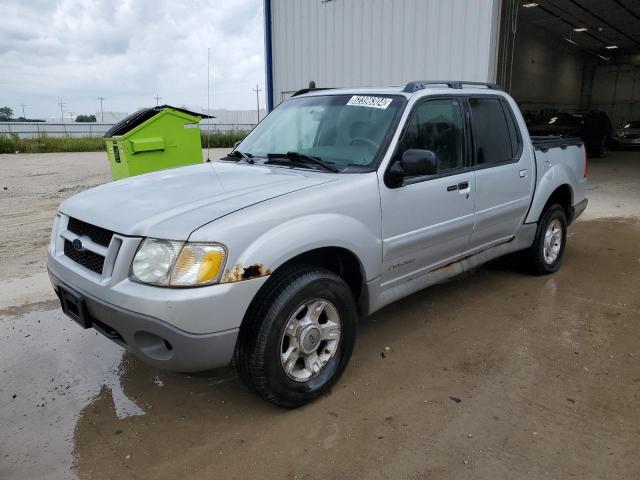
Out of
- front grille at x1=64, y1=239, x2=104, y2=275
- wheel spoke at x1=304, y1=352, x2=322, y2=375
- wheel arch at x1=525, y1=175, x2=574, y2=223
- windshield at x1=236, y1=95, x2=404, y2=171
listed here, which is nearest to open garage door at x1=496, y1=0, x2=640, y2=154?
wheel arch at x1=525, y1=175, x2=574, y2=223

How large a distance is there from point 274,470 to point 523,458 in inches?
47.5

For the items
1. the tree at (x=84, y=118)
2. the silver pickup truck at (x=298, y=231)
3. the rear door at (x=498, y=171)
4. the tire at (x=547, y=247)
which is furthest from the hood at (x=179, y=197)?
A: the tree at (x=84, y=118)

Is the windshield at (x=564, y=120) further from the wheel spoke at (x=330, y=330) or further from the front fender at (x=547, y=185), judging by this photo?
the wheel spoke at (x=330, y=330)

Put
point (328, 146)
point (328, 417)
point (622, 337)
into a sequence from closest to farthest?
point (328, 417), point (328, 146), point (622, 337)

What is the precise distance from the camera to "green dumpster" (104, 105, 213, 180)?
709 cm

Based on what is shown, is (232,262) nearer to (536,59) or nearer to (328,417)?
(328,417)

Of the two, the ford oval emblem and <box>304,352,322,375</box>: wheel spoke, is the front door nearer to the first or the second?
<box>304,352,322,375</box>: wheel spoke

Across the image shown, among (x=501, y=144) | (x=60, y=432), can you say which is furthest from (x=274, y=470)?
(x=501, y=144)

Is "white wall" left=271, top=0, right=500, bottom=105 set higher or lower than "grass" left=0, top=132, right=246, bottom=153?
higher

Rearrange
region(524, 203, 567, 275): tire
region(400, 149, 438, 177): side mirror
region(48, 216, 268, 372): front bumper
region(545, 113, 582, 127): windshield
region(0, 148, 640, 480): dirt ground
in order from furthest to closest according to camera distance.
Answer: region(545, 113, 582, 127): windshield, region(524, 203, 567, 275): tire, region(400, 149, 438, 177): side mirror, region(0, 148, 640, 480): dirt ground, region(48, 216, 268, 372): front bumper

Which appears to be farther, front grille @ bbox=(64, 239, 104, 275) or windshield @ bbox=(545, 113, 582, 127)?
windshield @ bbox=(545, 113, 582, 127)

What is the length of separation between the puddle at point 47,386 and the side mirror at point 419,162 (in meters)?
2.11

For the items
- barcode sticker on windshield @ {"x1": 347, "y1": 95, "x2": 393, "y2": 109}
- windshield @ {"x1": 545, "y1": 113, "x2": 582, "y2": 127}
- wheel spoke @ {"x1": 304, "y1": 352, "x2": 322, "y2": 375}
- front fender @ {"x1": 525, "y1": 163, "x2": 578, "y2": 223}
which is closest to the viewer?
wheel spoke @ {"x1": 304, "y1": 352, "x2": 322, "y2": 375}

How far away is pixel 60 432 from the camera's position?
2.71 meters
